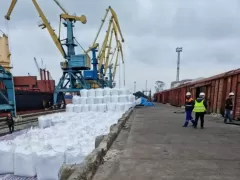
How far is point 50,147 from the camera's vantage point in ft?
14.2

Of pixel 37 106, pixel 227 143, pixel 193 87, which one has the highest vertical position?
pixel 193 87

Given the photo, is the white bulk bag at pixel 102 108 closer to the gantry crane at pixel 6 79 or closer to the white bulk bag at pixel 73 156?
the gantry crane at pixel 6 79

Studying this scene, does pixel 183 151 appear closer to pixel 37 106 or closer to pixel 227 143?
pixel 227 143

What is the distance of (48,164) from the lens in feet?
13.5

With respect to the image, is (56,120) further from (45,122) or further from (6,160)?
(6,160)

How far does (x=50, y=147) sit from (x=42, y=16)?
24.2 metres

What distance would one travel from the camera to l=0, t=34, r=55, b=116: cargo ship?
14523 millimetres

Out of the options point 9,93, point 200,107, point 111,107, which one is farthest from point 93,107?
point 200,107

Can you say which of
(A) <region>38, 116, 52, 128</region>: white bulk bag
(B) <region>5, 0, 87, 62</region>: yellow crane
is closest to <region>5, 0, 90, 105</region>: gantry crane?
(B) <region>5, 0, 87, 62</region>: yellow crane

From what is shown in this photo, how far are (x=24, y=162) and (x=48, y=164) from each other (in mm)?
650

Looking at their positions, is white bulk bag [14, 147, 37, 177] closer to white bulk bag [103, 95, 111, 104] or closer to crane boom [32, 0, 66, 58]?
white bulk bag [103, 95, 111, 104]

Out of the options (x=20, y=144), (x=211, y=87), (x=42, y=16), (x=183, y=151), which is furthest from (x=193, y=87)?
(x=42, y=16)

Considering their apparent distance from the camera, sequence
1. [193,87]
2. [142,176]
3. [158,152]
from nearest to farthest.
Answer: [142,176] → [158,152] → [193,87]

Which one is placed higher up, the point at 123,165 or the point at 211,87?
Result: the point at 211,87
